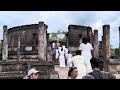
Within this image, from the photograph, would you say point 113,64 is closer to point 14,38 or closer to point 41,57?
point 41,57

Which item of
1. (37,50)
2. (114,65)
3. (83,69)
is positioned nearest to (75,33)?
(37,50)

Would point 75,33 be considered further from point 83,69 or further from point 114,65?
point 83,69

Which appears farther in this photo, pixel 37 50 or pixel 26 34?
pixel 26 34

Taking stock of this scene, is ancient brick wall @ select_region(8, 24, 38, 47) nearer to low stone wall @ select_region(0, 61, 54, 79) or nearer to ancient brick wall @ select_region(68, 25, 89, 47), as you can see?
ancient brick wall @ select_region(68, 25, 89, 47)

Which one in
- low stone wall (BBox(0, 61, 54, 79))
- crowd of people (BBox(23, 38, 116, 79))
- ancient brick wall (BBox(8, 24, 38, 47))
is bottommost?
low stone wall (BBox(0, 61, 54, 79))

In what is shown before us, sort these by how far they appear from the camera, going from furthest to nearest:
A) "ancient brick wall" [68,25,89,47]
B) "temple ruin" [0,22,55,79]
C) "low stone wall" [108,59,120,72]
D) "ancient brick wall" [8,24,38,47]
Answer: "ancient brick wall" [68,25,89,47]
"ancient brick wall" [8,24,38,47]
"low stone wall" [108,59,120,72]
"temple ruin" [0,22,55,79]

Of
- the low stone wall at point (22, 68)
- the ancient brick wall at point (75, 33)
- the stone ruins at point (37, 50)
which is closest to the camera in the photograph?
the low stone wall at point (22, 68)

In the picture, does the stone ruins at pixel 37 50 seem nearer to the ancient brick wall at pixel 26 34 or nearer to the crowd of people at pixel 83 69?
the ancient brick wall at pixel 26 34

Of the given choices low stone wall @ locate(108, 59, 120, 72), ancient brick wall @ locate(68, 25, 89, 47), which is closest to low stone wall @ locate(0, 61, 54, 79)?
low stone wall @ locate(108, 59, 120, 72)

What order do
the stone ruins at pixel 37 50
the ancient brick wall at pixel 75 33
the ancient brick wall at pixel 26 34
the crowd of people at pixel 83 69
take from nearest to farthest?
the crowd of people at pixel 83 69 → the stone ruins at pixel 37 50 → the ancient brick wall at pixel 26 34 → the ancient brick wall at pixel 75 33

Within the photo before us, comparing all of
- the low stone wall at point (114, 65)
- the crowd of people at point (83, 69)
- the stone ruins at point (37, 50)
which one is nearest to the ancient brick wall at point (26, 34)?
the stone ruins at point (37, 50)
